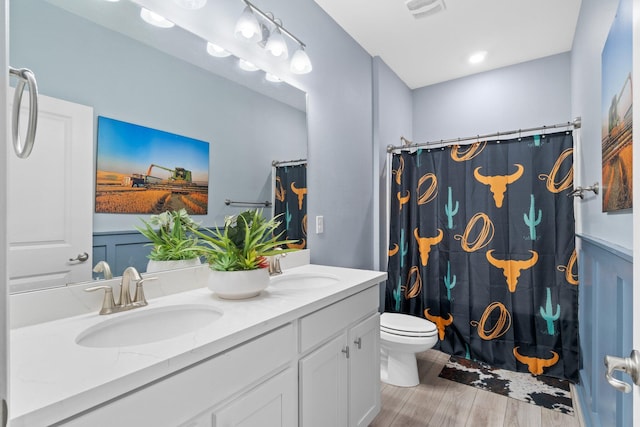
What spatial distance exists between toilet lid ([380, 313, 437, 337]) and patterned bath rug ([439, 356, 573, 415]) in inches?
17.0

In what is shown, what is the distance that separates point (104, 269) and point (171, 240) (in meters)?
0.27

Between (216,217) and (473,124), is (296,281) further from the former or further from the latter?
(473,124)

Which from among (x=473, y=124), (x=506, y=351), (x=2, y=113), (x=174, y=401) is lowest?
(x=506, y=351)

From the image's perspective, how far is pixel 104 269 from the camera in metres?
1.11

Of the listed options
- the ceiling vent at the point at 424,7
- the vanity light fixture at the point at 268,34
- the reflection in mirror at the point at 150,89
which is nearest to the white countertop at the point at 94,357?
the reflection in mirror at the point at 150,89

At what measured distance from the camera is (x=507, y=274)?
233 cm

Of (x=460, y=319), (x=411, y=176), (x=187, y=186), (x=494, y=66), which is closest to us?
(x=187, y=186)

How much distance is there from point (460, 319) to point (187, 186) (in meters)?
2.22

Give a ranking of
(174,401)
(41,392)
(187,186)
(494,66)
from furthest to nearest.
→ (494,66)
(187,186)
(174,401)
(41,392)

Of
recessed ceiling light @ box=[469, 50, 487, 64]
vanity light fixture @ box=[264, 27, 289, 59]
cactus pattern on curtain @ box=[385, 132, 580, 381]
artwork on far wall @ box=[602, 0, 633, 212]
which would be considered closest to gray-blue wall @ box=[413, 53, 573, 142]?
recessed ceiling light @ box=[469, 50, 487, 64]

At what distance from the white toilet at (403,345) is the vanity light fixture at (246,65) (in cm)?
176

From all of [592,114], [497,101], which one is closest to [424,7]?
[592,114]

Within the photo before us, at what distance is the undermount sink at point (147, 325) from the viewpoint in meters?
0.94

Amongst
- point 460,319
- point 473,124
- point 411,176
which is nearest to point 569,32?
point 473,124
